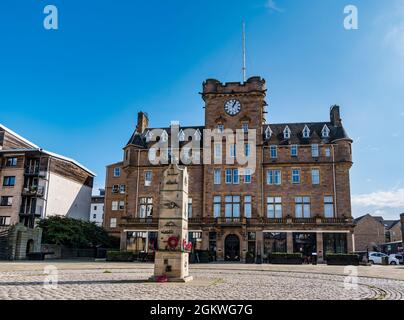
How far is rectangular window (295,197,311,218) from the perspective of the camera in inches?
1916

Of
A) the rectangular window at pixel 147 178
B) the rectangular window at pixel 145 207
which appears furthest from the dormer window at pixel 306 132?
the rectangular window at pixel 145 207

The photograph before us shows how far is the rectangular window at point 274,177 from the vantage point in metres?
50.2

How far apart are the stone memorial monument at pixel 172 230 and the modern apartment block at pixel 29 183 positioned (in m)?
40.4

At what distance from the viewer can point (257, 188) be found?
49781 mm

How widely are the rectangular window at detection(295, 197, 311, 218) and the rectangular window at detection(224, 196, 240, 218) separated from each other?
23.6 feet

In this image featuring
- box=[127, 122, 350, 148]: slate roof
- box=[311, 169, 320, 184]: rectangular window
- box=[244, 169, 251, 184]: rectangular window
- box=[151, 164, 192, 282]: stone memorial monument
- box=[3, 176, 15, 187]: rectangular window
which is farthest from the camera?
box=[3, 176, 15, 187]: rectangular window

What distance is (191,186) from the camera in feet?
170

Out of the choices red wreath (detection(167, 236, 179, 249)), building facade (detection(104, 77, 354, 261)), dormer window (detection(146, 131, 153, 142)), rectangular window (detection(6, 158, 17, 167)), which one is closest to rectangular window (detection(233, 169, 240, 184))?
building facade (detection(104, 77, 354, 261))

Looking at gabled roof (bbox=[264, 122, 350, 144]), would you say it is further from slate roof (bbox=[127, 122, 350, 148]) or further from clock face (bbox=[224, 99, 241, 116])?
clock face (bbox=[224, 99, 241, 116])

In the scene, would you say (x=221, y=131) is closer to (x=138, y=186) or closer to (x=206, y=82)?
(x=206, y=82)
